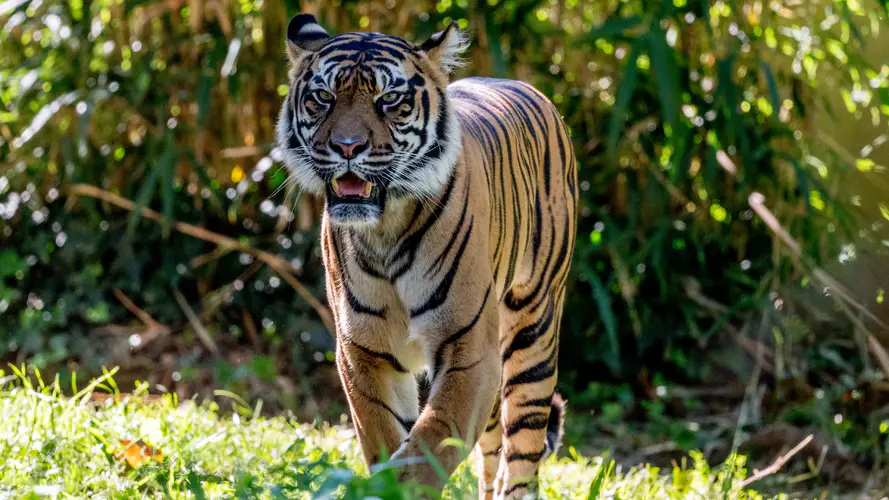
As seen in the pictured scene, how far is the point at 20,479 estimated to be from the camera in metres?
2.70

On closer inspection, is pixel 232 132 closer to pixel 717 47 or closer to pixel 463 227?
pixel 717 47

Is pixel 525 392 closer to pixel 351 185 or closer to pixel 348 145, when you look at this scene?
pixel 351 185

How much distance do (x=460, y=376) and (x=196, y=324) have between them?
13.4 ft

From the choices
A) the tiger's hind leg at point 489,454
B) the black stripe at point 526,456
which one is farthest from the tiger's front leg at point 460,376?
the tiger's hind leg at point 489,454

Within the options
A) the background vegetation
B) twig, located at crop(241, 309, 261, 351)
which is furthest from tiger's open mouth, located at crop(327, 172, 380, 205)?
twig, located at crop(241, 309, 261, 351)

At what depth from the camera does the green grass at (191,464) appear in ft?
7.64

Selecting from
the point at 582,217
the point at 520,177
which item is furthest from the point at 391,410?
the point at 582,217

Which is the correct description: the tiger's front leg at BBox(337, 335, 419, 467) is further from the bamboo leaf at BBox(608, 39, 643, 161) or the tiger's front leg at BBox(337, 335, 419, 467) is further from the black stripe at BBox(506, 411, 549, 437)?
the bamboo leaf at BBox(608, 39, 643, 161)

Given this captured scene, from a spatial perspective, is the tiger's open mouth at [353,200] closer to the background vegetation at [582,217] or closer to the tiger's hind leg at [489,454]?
the tiger's hind leg at [489,454]

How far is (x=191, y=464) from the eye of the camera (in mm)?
2949

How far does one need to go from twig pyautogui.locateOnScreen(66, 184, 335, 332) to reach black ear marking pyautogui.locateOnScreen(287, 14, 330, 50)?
3.13 meters

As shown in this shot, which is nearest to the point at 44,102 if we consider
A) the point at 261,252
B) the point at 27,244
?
the point at 27,244

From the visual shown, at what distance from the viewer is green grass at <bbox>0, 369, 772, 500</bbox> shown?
7.64 ft

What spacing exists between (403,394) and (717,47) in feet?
12.1
